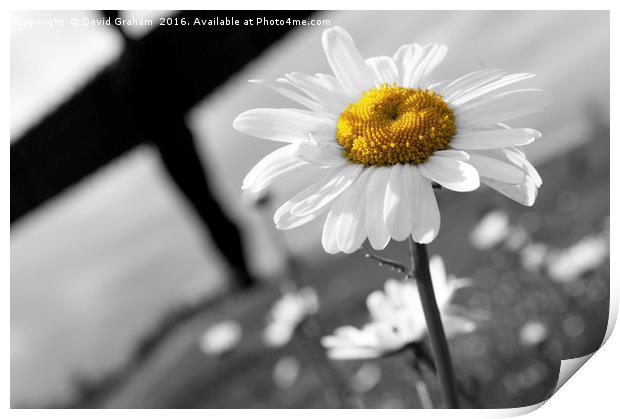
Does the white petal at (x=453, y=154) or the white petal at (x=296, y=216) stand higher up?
the white petal at (x=296, y=216)

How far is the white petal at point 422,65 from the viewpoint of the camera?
45 cm

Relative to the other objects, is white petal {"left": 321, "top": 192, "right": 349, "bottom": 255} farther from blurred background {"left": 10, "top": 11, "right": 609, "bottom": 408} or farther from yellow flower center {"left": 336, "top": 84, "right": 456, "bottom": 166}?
blurred background {"left": 10, "top": 11, "right": 609, "bottom": 408}

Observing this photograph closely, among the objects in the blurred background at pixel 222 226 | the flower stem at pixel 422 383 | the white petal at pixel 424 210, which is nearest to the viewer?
the white petal at pixel 424 210

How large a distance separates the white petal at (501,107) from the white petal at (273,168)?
0.33 ft

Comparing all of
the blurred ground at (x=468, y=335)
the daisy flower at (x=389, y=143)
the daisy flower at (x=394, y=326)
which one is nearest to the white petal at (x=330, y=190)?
the daisy flower at (x=389, y=143)

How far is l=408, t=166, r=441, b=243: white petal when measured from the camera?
38cm

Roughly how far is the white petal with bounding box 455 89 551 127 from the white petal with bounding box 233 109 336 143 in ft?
0.26

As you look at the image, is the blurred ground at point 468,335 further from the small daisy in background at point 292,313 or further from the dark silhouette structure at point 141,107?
the dark silhouette structure at point 141,107

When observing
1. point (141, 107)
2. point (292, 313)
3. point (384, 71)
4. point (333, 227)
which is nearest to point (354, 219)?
point (333, 227)

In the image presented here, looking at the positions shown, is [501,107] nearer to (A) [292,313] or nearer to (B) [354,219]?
(B) [354,219]

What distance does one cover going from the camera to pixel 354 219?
0.39 m

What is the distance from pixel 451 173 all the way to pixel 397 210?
35 mm

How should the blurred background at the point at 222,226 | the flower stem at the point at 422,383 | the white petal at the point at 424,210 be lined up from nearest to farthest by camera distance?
the white petal at the point at 424,210
the flower stem at the point at 422,383
the blurred background at the point at 222,226

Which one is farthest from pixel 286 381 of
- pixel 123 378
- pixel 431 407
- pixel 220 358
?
pixel 431 407
